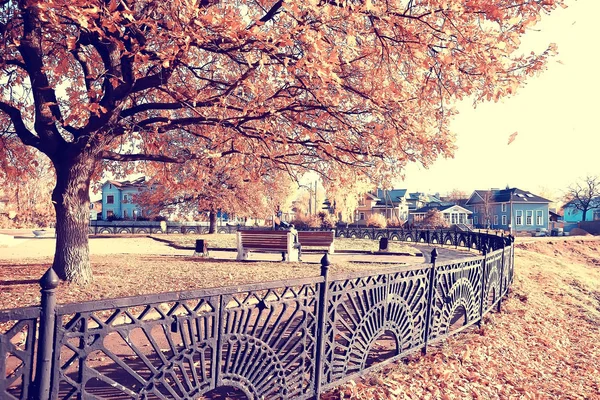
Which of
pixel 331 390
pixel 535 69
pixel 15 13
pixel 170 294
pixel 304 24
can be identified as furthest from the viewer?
pixel 15 13

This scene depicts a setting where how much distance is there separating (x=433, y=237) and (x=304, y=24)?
90.2 feet

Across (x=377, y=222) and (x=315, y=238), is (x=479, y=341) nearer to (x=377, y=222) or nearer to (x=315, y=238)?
(x=315, y=238)

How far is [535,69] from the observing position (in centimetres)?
715

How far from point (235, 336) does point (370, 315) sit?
6.04ft

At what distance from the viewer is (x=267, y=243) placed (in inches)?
592

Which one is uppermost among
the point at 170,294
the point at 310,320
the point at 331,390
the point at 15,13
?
the point at 15,13

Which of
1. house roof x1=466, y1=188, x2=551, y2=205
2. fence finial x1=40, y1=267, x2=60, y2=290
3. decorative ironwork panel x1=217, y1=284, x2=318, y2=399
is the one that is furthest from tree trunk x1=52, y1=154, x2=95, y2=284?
house roof x1=466, y1=188, x2=551, y2=205

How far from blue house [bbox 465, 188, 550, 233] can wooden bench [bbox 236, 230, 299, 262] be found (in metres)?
57.8

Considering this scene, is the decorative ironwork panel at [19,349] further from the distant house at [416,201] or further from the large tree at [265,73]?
the distant house at [416,201]

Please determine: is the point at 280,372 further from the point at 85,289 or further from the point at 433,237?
the point at 433,237

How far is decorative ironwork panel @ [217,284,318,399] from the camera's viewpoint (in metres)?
3.52

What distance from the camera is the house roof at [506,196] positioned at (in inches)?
2729

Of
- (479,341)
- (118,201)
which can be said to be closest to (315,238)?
(479,341)

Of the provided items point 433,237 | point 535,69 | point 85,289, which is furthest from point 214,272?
point 433,237
